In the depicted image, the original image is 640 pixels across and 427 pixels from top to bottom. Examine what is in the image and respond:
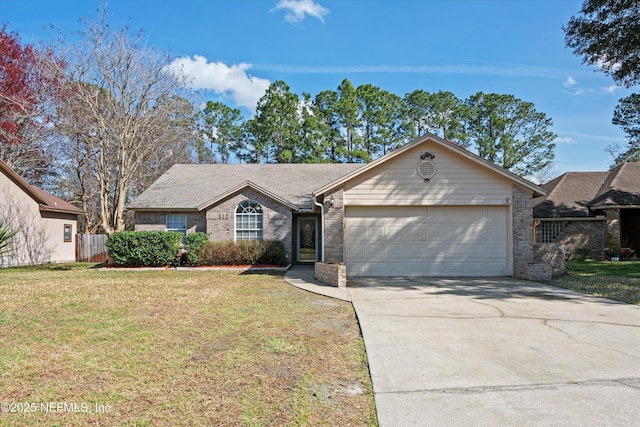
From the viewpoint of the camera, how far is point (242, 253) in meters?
16.4

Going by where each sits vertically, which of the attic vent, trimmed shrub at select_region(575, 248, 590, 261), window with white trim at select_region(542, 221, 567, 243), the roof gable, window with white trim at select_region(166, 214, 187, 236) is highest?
the attic vent

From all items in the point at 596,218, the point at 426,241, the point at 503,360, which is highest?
the point at 596,218

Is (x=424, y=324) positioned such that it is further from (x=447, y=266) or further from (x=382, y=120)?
(x=382, y=120)

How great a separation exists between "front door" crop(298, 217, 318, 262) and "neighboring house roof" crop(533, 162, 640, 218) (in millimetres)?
12473

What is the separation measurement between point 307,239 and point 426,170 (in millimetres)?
7570

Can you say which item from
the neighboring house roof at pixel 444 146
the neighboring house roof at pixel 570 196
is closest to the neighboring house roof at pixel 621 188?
the neighboring house roof at pixel 570 196

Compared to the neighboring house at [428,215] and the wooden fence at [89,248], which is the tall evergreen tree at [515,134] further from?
the wooden fence at [89,248]

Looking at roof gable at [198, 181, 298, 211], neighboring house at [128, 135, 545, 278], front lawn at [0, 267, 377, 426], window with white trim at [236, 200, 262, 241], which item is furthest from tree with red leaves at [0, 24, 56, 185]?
neighboring house at [128, 135, 545, 278]

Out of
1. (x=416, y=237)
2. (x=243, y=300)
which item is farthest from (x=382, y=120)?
(x=243, y=300)

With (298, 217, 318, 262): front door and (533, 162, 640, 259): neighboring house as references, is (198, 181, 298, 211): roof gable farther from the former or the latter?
(533, 162, 640, 259): neighboring house

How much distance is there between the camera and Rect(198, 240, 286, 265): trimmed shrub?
16312 mm

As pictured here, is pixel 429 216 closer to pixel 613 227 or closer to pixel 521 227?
pixel 521 227

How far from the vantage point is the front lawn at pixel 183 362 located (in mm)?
3604

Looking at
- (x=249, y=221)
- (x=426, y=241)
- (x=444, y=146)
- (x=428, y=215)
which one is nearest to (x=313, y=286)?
(x=426, y=241)
